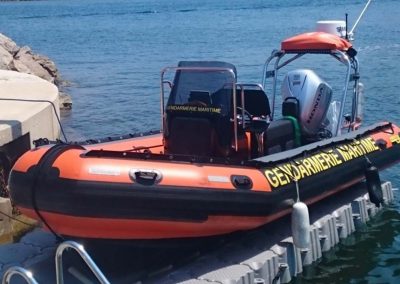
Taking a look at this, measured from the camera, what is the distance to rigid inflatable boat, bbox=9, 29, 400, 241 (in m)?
5.02

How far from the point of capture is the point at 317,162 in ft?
20.3

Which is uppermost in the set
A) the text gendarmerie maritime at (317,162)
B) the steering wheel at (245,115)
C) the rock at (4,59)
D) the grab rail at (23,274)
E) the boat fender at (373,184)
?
the steering wheel at (245,115)

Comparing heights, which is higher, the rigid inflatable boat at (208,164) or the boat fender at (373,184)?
the rigid inflatable boat at (208,164)

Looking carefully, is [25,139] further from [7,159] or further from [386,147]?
[386,147]

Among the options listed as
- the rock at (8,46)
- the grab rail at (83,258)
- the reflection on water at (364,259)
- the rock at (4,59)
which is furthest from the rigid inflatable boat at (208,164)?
the rock at (8,46)

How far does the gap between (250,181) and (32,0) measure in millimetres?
126490

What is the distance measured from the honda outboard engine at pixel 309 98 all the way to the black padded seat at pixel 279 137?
23 cm

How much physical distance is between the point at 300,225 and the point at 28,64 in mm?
11526

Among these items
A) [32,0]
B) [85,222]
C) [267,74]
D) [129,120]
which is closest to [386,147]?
[267,74]

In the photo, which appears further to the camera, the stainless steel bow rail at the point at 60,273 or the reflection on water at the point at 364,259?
the reflection on water at the point at 364,259

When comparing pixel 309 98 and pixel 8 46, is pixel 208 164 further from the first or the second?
pixel 8 46

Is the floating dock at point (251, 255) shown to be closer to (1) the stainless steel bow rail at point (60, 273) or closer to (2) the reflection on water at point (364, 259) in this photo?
(2) the reflection on water at point (364, 259)

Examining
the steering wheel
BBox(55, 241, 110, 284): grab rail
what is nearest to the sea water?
the steering wheel

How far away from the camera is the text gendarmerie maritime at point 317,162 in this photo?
18.6 feet
